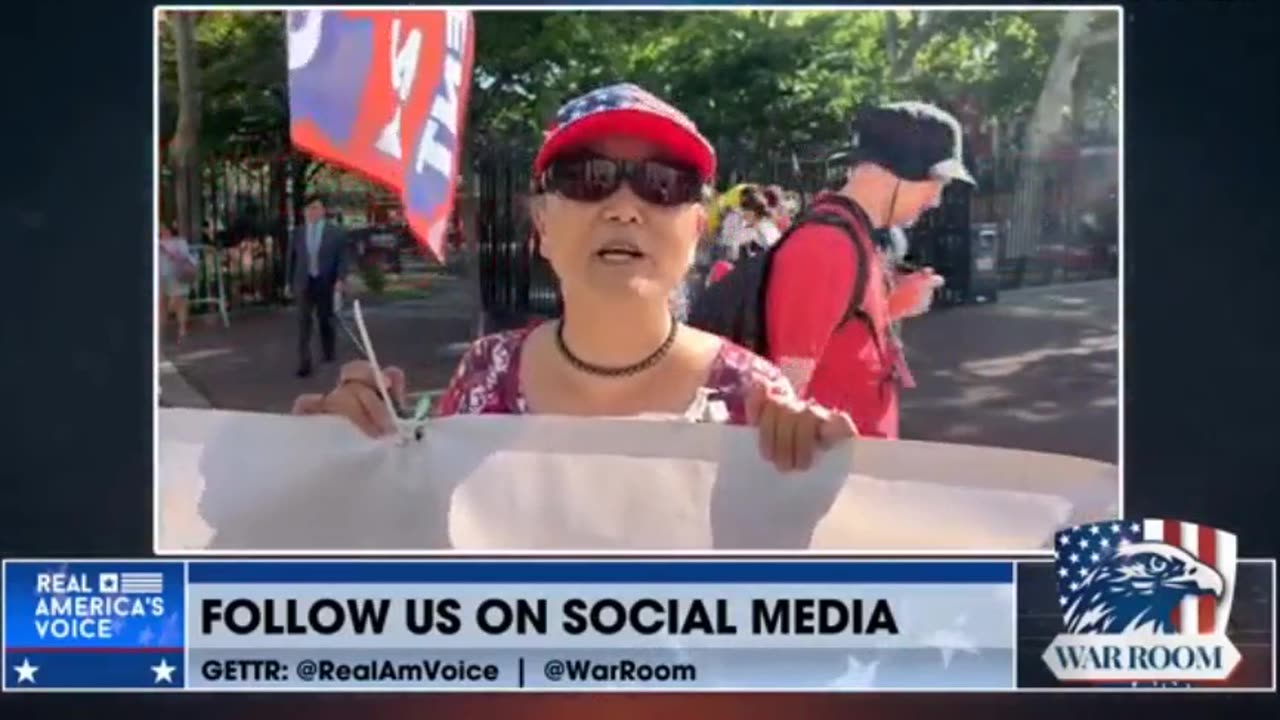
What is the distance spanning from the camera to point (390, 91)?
2.63 m

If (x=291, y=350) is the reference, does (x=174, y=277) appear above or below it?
above

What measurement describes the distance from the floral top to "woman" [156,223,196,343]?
51 centimetres

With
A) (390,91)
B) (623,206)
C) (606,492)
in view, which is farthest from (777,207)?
(390,91)

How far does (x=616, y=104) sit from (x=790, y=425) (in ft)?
2.21

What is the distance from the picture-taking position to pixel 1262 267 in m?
2.64

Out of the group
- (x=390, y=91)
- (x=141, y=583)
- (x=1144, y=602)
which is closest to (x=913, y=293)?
(x=1144, y=602)

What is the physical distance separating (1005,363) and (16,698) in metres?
1.97

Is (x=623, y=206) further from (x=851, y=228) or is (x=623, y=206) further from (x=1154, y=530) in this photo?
(x=1154, y=530)

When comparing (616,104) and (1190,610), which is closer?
(616,104)

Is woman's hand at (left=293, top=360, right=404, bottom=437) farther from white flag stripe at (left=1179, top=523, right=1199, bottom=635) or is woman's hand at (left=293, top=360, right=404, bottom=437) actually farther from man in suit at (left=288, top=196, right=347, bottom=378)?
white flag stripe at (left=1179, top=523, right=1199, bottom=635)

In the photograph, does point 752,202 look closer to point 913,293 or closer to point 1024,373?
point 913,293

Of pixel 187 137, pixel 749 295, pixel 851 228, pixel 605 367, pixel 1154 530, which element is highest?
pixel 187 137

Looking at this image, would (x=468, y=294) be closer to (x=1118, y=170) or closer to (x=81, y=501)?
(x=81, y=501)

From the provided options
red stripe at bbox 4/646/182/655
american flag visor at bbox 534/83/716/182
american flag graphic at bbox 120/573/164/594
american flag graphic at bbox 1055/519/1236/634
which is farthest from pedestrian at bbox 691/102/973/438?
red stripe at bbox 4/646/182/655
